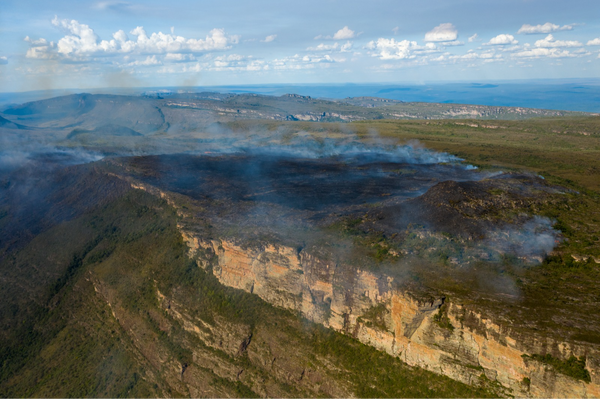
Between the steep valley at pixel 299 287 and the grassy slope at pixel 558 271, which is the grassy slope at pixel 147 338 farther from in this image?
the grassy slope at pixel 558 271

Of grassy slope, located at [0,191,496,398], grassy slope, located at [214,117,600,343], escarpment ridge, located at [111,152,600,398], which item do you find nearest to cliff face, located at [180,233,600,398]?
escarpment ridge, located at [111,152,600,398]

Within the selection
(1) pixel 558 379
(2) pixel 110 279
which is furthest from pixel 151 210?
(1) pixel 558 379

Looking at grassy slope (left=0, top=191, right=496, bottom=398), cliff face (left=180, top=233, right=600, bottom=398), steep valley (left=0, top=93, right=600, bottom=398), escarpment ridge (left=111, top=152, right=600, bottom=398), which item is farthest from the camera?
grassy slope (left=0, top=191, right=496, bottom=398)

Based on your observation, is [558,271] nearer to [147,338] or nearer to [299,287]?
[299,287]

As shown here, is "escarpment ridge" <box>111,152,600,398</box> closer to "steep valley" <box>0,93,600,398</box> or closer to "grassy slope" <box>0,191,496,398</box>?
"steep valley" <box>0,93,600,398</box>

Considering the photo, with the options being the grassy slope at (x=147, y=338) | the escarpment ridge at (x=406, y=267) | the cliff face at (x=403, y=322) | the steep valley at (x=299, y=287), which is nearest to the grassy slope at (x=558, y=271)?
the steep valley at (x=299, y=287)

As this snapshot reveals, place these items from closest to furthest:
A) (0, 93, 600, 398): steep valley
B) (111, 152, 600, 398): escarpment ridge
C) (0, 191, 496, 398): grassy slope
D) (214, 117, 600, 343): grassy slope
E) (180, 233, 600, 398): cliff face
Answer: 1. (180, 233, 600, 398): cliff face
2. (111, 152, 600, 398): escarpment ridge
3. (214, 117, 600, 343): grassy slope
4. (0, 93, 600, 398): steep valley
5. (0, 191, 496, 398): grassy slope

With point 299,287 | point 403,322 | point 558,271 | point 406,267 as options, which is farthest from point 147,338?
point 558,271
